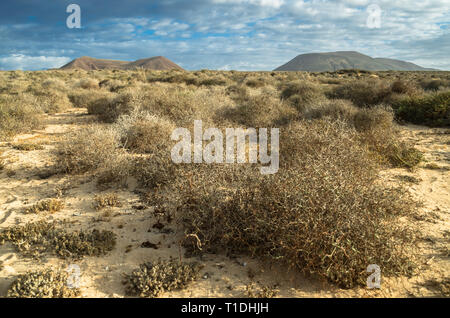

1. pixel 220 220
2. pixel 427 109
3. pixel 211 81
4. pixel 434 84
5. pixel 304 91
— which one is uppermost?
pixel 211 81

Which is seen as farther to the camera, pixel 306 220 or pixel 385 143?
pixel 385 143

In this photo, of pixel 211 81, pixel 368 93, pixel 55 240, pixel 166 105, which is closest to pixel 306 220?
pixel 55 240

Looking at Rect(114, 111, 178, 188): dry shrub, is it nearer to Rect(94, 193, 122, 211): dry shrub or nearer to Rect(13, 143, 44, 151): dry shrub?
Rect(94, 193, 122, 211): dry shrub

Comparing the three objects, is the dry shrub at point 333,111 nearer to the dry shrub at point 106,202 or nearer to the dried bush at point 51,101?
the dry shrub at point 106,202

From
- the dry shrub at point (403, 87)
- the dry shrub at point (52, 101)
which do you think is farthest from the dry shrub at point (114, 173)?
the dry shrub at point (403, 87)

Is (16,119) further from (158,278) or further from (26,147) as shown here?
(158,278)

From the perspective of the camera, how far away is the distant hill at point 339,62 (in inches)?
5101

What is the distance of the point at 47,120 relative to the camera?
10.9m

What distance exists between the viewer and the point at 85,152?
573 centimetres

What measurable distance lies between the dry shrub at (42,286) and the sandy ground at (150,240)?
0.15 m

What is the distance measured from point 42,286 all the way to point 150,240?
1.28 meters

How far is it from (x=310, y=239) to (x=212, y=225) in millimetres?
1235

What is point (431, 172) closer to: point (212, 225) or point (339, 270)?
point (339, 270)
